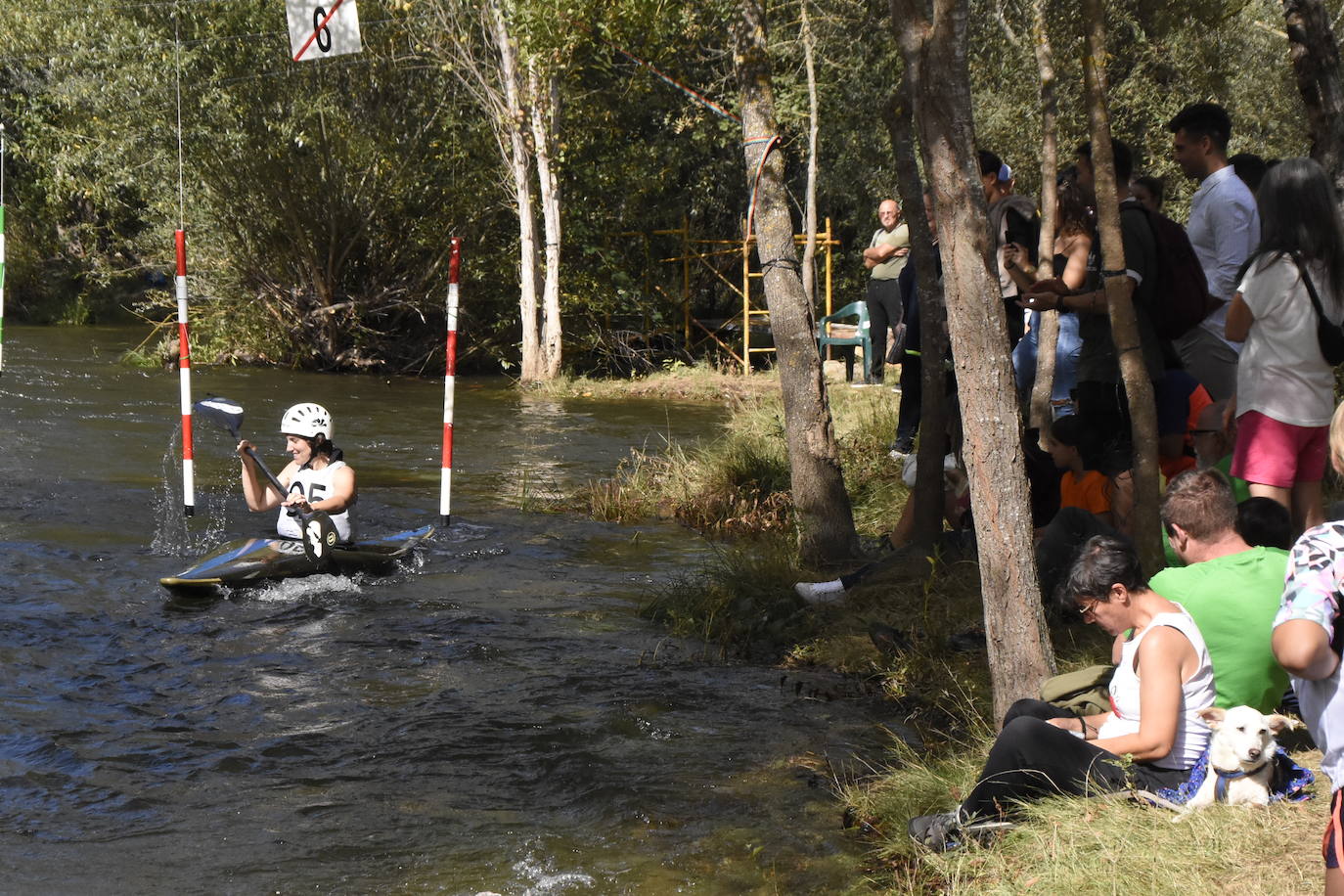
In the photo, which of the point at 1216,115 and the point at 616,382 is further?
the point at 616,382

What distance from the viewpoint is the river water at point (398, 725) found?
5.15 m

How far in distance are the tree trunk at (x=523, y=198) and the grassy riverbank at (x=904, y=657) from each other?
8421 mm

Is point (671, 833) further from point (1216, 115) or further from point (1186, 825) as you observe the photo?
point (1216, 115)

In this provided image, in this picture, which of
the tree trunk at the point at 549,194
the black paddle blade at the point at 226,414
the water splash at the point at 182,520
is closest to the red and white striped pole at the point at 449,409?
the black paddle blade at the point at 226,414

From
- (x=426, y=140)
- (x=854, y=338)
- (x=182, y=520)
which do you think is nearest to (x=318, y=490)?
(x=182, y=520)

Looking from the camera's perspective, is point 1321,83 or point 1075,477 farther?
point 1321,83

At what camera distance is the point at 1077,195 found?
24.5ft

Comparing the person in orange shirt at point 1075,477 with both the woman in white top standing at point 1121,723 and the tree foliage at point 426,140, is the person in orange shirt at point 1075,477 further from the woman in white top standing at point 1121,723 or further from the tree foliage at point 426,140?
the tree foliage at point 426,140

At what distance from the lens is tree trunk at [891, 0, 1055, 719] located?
4945mm

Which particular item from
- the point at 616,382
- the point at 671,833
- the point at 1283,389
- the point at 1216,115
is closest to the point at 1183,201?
the point at 616,382

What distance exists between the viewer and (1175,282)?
693 cm

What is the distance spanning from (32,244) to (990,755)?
118 feet

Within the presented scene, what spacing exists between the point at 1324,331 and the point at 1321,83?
4.17 meters

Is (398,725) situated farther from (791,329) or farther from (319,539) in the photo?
(791,329)
